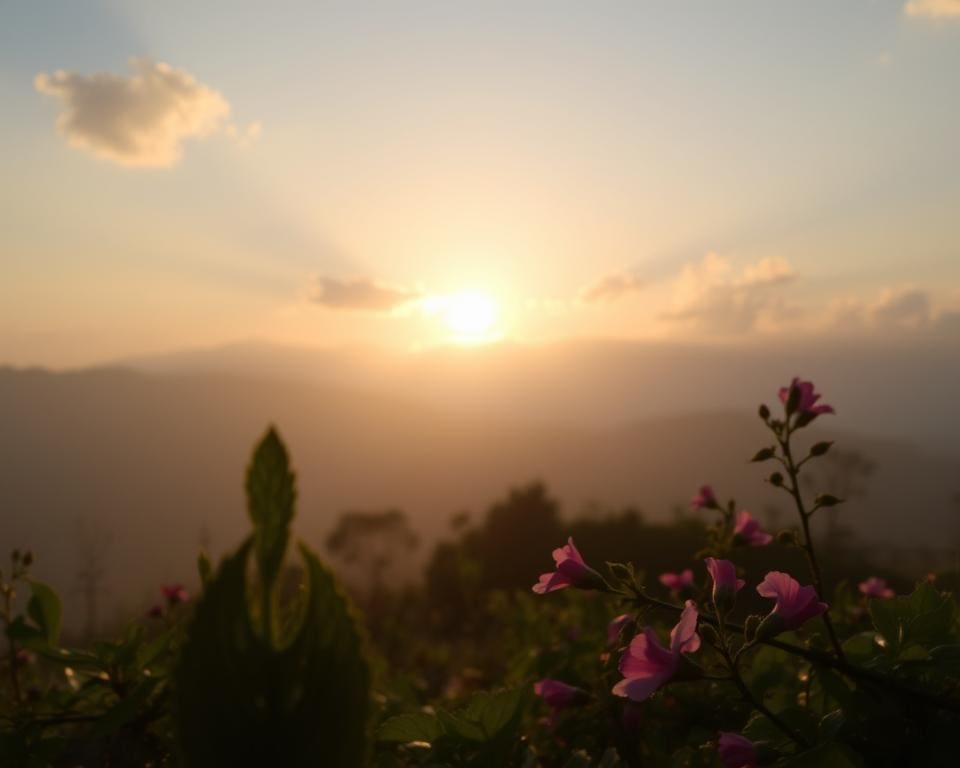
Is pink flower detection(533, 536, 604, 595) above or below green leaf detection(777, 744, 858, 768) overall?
above

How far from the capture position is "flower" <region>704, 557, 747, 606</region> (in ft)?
4.39

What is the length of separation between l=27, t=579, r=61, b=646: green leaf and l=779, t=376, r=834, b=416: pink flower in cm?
207

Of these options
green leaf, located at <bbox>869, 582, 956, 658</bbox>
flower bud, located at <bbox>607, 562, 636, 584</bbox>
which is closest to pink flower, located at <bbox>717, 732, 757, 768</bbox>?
flower bud, located at <bbox>607, 562, 636, 584</bbox>

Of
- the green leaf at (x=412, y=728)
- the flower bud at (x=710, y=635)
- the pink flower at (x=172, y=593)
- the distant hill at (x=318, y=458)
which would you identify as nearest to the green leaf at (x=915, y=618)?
the flower bud at (x=710, y=635)

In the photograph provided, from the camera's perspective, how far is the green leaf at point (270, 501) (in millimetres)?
747

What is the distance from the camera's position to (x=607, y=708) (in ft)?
5.76

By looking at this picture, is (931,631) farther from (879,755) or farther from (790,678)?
(790,678)

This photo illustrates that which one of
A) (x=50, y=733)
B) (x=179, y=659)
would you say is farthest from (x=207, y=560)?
(x=50, y=733)

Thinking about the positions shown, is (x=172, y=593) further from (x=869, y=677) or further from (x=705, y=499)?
(x=869, y=677)

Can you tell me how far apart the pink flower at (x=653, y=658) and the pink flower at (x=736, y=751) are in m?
0.14

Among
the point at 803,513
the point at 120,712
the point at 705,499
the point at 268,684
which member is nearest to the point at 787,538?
the point at 803,513

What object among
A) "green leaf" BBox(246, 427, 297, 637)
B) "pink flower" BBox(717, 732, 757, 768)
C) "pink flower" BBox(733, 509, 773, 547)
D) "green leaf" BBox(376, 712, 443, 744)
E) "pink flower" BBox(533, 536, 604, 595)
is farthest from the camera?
"pink flower" BBox(733, 509, 773, 547)

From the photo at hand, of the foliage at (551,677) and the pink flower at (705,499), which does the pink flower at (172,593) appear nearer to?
the foliage at (551,677)

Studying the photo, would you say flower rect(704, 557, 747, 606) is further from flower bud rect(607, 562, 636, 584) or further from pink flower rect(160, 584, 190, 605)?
pink flower rect(160, 584, 190, 605)
